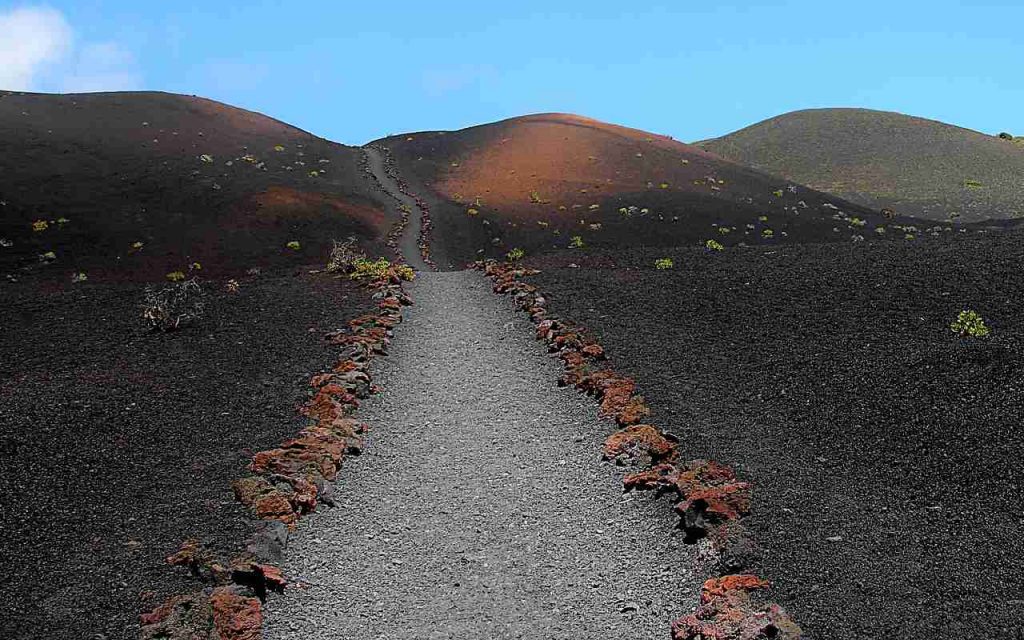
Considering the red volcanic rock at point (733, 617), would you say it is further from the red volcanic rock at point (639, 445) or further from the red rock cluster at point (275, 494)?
the red rock cluster at point (275, 494)

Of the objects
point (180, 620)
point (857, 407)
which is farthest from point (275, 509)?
point (857, 407)

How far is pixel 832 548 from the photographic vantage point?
988 cm

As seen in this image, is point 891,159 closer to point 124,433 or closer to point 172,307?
point 172,307

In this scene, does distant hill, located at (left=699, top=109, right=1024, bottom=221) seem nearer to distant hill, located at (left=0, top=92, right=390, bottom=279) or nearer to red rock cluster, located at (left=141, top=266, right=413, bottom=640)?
distant hill, located at (left=0, top=92, right=390, bottom=279)

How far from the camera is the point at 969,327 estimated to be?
17562mm

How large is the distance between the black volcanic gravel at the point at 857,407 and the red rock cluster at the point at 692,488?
30cm

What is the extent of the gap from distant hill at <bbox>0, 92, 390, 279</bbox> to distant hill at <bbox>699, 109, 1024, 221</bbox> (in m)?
39.4

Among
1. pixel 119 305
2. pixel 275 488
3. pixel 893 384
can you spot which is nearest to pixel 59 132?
pixel 119 305

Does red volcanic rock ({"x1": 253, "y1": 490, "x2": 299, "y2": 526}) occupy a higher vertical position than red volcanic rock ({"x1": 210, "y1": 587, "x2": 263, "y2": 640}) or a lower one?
higher

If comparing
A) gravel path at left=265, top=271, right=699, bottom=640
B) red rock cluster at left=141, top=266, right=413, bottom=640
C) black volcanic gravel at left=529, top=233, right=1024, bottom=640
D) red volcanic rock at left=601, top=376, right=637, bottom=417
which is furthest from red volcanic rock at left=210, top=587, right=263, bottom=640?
red volcanic rock at left=601, top=376, right=637, bottom=417

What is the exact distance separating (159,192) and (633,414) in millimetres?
33873

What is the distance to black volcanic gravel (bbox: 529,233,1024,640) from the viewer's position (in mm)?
9094

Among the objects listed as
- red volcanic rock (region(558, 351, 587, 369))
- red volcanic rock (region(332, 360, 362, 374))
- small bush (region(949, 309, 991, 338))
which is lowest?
red volcanic rock (region(332, 360, 362, 374))

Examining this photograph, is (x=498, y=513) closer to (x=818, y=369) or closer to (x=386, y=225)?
(x=818, y=369)
